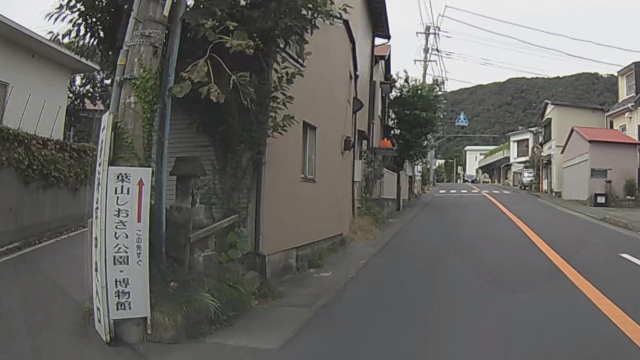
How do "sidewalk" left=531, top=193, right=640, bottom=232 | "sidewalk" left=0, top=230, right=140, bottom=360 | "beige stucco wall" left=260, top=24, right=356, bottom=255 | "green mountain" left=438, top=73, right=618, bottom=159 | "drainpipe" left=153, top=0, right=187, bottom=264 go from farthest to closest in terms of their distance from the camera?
"green mountain" left=438, top=73, right=618, bottom=159
"sidewalk" left=531, top=193, right=640, bottom=232
"beige stucco wall" left=260, top=24, right=356, bottom=255
"drainpipe" left=153, top=0, right=187, bottom=264
"sidewalk" left=0, top=230, right=140, bottom=360

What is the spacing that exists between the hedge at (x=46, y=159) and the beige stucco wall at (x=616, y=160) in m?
25.1

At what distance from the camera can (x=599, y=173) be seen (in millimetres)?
30250

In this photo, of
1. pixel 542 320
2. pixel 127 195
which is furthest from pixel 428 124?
pixel 127 195

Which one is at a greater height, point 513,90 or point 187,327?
point 513,90

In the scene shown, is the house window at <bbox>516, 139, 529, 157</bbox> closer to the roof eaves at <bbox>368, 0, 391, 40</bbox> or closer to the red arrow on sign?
the roof eaves at <bbox>368, 0, 391, 40</bbox>

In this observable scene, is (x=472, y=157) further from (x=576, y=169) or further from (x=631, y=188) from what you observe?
(x=631, y=188)

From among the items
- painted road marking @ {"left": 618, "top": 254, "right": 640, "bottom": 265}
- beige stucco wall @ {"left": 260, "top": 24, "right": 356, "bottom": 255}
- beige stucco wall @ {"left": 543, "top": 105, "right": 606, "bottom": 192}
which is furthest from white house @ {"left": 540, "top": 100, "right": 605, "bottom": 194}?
beige stucco wall @ {"left": 260, "top": 24, "right": 356, "bottom": 255}

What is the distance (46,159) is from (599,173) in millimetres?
26772

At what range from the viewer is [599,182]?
1177 inches

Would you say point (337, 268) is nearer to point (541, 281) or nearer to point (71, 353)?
point (541, 281)

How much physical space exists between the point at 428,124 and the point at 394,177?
193 inches

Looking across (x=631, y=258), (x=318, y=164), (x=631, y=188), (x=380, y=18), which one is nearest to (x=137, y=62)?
(x=318, y=164)

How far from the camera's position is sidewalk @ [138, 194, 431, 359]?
590cm

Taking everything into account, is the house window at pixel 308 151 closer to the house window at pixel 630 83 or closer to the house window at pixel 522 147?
the house window at pixel 630 83
